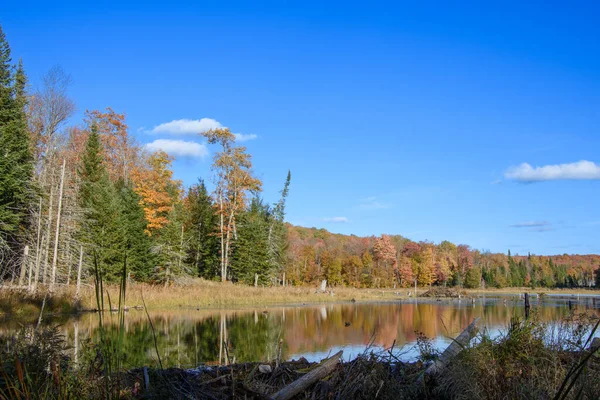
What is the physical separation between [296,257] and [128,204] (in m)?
34.9

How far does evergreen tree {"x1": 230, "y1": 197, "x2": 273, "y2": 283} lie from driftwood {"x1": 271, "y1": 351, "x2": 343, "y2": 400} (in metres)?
40.7

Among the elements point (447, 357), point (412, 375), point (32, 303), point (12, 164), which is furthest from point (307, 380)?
point (12, 164)

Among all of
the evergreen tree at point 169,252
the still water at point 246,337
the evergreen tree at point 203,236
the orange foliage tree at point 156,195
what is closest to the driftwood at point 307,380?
the still water at point 246,337

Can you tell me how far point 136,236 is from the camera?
38000 millimetres

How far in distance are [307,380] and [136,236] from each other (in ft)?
116

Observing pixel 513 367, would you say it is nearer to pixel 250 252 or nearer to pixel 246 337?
pixel 246 337

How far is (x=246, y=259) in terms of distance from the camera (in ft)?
151

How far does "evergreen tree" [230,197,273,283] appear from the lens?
151 ft

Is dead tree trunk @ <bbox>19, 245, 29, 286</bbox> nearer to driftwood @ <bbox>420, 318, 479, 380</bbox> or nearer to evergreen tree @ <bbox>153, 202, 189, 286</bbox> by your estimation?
evergreen tree @ <bbox>153, 202, 189, 286</bbox>

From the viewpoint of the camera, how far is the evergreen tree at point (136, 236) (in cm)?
3675

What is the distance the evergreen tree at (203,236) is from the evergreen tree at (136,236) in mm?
9305

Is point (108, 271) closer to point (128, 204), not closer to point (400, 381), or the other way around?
point (128, 204)

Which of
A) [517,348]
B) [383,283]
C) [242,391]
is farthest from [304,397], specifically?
[383,283]

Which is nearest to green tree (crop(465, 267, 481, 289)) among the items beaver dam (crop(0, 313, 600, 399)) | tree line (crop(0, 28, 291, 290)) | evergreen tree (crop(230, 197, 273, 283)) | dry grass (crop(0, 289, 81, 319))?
tree line (crop(0, 28, 291, 290))
